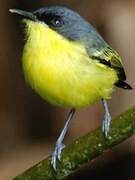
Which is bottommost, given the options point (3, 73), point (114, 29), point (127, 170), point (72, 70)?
point (127, 170)

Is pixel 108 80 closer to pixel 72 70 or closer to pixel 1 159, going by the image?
pixel 72 70

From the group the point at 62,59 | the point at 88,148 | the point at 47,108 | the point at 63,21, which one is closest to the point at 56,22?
the point at 63,21

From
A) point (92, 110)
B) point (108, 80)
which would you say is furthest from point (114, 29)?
point (108, 80)

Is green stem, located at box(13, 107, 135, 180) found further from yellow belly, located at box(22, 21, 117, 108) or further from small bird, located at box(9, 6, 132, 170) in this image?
yellow belly, located at box(22, 21, 117, 108)

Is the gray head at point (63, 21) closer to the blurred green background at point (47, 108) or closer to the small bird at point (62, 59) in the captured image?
the small bird at point (62, 59)

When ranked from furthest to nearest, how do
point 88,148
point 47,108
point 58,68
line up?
1. point 47,108
2. point 58,68
3. point 88,148

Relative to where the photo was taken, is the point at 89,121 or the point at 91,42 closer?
the point at 91,42

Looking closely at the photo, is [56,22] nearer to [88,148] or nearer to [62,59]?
[62,59]
